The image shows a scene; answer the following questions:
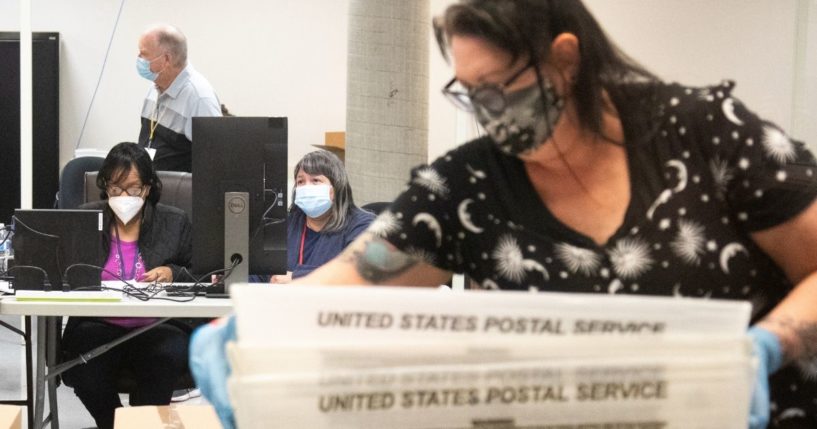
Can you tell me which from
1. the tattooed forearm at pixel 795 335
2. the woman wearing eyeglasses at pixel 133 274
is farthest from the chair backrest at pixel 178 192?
the tattooed forearm at pixel 795 335

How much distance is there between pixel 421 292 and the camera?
0.72 meters

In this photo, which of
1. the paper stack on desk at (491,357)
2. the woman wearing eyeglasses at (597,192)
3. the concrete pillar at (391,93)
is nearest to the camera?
the paper stack on desk at (491,357)

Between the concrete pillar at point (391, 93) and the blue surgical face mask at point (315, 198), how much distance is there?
4.01ft

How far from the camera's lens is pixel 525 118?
1.02 m

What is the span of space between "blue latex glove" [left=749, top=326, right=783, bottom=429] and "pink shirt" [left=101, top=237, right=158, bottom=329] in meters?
2.66

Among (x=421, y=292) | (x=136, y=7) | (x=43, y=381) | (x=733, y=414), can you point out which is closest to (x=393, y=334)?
(x=421, y=292)

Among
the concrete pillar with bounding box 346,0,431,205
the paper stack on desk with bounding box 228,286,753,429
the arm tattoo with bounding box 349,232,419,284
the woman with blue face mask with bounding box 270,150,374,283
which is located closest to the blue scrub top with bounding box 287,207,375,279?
the woman with blue face mask with bounding box 270,150,374,283

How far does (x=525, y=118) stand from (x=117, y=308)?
1.95m

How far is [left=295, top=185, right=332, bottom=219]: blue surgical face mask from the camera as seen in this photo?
3.29 meters

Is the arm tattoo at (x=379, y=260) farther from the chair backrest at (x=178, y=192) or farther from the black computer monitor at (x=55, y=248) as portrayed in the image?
the chair backrest at (x=178, y=192)

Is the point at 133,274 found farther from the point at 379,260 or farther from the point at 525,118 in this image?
the point at 525,118

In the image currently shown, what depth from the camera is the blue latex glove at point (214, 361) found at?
85 cm

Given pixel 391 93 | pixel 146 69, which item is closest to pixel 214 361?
pixel 391 93

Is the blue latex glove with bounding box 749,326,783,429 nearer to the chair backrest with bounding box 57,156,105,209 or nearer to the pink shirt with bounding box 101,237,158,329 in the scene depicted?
the pink shirt with bounding box 101,237,158,329
